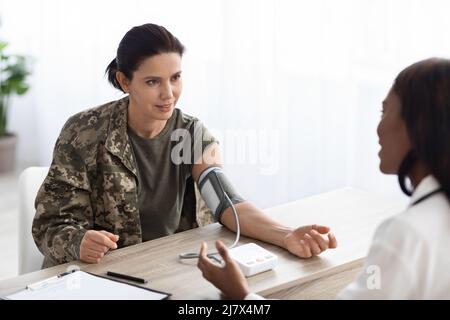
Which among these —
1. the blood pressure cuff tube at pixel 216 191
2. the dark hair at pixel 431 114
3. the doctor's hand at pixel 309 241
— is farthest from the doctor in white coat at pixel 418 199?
the blood pressure cuff tube at pixel 216 191

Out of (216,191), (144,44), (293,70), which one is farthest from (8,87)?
(216,191)

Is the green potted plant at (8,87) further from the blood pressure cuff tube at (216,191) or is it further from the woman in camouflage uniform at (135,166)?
the blood pressure cuff tube at (216,191)

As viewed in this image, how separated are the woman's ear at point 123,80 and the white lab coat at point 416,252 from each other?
1124mm

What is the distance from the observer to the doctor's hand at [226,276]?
1.42 metres

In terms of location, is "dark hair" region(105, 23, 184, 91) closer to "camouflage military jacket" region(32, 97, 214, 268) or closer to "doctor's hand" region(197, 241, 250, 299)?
"camouflage military jacket" region(32, 97, 214, 268)

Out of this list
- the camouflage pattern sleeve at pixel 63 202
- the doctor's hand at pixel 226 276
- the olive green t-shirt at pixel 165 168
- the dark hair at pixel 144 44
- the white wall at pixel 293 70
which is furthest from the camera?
the white wall at pixel 293 70

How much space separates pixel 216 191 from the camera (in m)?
2.00

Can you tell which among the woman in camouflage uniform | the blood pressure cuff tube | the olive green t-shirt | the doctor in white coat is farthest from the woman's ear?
the doctor in white coat

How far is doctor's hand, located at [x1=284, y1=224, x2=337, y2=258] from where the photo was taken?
1708 mm

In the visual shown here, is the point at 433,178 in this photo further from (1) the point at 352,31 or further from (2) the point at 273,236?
(1) the point at 352,31

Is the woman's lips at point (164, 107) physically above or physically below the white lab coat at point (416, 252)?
above

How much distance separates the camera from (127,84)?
6.93 ft

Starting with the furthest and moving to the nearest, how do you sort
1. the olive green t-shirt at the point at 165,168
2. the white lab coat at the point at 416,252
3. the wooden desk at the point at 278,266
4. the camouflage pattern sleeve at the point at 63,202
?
the olive green t-shirt at the point at 165,168 → the camouflage pattern sleeve at the point at 63,202 → the wooden desk at the point at 278,266 → the white lab coat at the point at 416,252

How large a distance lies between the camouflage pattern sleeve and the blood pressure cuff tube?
1.09 feet
